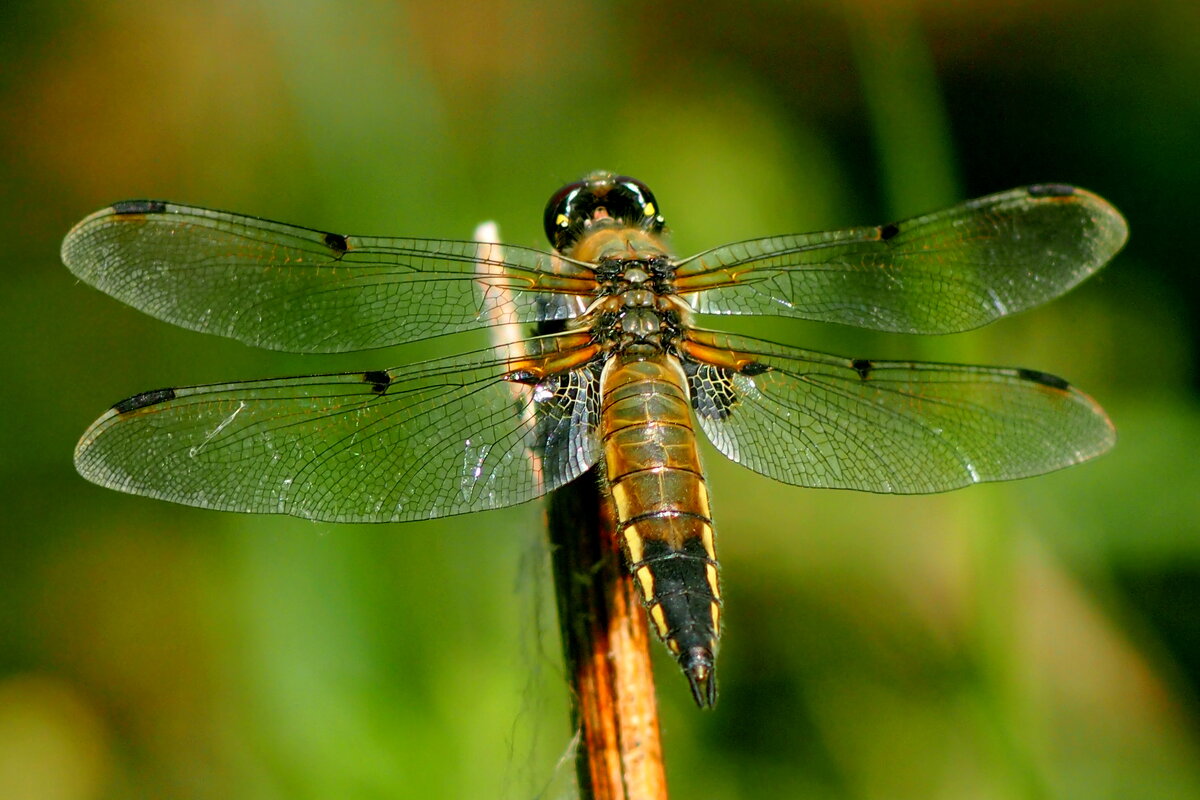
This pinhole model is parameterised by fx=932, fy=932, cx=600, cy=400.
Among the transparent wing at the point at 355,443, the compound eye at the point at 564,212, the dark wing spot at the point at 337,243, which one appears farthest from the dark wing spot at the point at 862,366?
the dark wing spot at the point at 337,243

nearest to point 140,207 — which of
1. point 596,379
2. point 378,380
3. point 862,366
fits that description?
point 378,380

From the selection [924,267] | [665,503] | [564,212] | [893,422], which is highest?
[564,212]

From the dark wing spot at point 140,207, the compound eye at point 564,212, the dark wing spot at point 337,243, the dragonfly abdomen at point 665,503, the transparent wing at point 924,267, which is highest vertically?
the compound eye at point 564,212

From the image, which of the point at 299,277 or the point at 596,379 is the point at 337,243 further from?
the point at 596,379

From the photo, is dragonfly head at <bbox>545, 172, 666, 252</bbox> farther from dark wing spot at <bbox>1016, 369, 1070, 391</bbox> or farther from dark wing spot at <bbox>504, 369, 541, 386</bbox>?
dark wing spot at <bbox>1016, 369, 1070, 391</bbox>

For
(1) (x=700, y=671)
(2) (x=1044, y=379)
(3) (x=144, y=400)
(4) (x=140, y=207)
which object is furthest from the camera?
(2) (x=1044, y=379)

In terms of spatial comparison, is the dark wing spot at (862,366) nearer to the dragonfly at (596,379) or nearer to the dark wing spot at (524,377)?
the dragonfly at (596,379)

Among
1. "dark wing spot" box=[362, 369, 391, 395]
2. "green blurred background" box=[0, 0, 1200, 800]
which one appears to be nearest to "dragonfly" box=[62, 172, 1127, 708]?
"dark wing spot" box=[362, 369, 391, 395]
